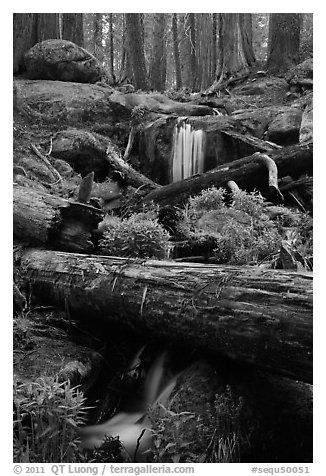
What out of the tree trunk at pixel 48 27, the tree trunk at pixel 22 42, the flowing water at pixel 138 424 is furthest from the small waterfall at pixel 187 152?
the flowing water at pixel 138 424

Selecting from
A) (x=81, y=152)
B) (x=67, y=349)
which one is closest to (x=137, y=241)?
(x=67, y=349)

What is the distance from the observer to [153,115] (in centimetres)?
868

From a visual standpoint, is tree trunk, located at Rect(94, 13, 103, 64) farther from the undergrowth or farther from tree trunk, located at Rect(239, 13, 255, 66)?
the undergrowth

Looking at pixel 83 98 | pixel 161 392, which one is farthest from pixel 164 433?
pixel 83 98

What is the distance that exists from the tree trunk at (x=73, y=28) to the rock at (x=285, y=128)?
5194 mm

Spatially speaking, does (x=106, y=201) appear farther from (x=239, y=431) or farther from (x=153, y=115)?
(x=239, y=431)

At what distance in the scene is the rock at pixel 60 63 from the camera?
30.8 ft

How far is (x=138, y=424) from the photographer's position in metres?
3.05

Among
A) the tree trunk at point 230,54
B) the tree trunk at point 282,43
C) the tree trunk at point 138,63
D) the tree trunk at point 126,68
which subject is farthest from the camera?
the tree trunk at point 126,68

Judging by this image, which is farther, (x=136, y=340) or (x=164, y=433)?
(x=136, y=340)

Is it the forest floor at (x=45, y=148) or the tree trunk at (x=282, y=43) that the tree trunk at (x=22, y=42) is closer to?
the forest floor at (x=45, y=148)

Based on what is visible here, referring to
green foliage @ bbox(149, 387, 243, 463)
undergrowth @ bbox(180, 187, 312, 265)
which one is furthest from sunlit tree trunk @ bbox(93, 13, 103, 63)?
green foliage @ bbox(149, 387, 243, 463)

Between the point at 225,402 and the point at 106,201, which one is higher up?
the point at 106,201
